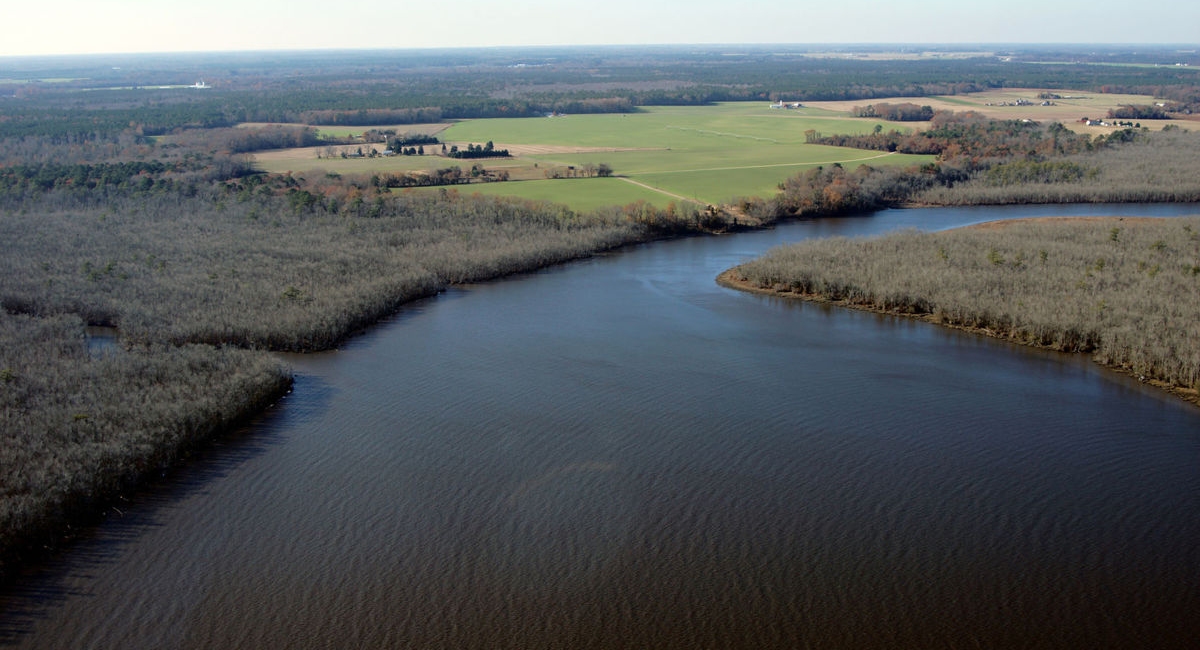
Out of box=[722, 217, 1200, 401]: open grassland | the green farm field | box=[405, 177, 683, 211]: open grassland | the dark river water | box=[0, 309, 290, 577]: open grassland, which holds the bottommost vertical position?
the dark river water

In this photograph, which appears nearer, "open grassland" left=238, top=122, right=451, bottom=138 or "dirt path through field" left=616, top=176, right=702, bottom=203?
"dirt path through field" left=616, top=176, right=702, bottom=203

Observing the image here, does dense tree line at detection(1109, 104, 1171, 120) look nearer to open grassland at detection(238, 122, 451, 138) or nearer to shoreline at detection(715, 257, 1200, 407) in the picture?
open grassland at detection(238, 122, 451, 138)

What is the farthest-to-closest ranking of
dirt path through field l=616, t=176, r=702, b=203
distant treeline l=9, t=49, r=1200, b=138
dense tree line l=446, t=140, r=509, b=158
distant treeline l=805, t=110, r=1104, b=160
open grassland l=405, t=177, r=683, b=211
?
distant treeline l=9, t=49, r=1200, b=138
distant treeline l=805, t=110, r=1104, b=160
dense tree line l=446, t=140, r=509, b=158
dirt path through field l=616, t=176, r=702, b=203
open grassland l=405, t=177, r=683, b=211

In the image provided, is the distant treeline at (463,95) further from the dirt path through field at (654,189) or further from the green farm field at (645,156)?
the dirt path through field at (654,189)

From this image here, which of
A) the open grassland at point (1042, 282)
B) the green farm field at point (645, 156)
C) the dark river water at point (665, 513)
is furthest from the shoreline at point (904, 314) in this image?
the green farm field at point (645, 156)

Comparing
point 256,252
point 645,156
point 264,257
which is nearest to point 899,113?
point 645,156

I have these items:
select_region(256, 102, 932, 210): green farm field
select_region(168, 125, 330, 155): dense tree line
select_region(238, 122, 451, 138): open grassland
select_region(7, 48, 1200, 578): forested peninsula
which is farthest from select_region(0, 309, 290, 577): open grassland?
select_region(238, 122, 451, 138): open grassland

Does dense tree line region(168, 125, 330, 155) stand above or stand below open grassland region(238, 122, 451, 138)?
below
